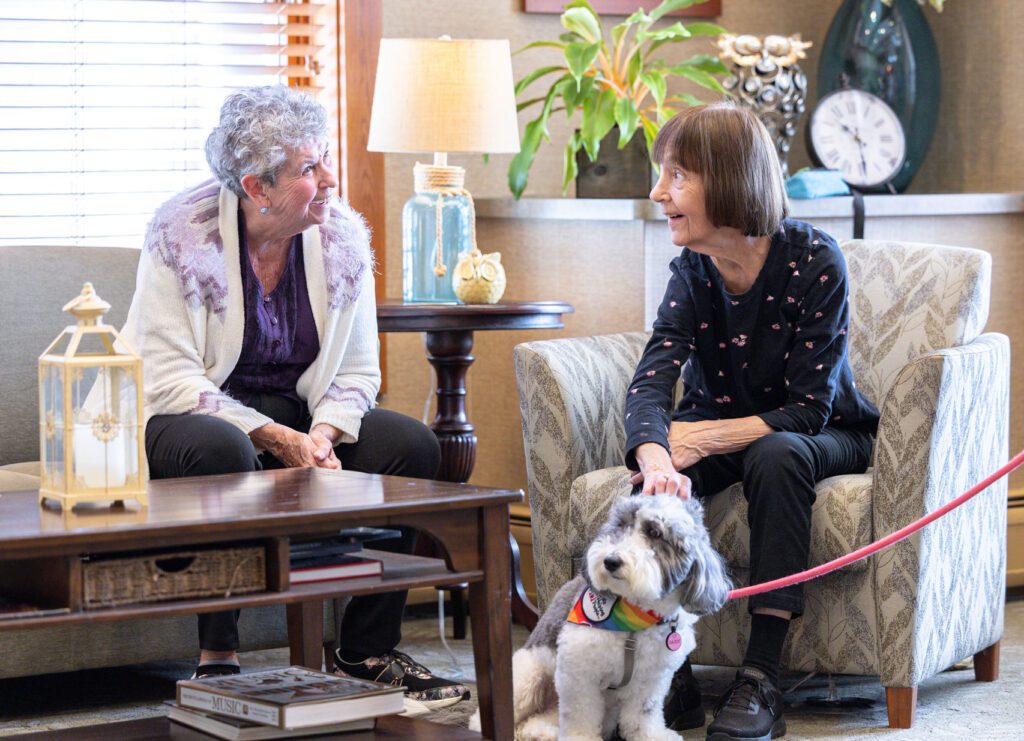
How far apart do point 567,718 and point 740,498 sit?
501 millimetres

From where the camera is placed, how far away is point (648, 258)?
3.24 m

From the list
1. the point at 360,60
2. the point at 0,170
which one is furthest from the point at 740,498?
the point at 0,170

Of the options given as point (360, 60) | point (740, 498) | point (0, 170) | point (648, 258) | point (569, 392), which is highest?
point (360, 60)

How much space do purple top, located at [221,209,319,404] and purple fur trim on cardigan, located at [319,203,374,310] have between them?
5 centimetres

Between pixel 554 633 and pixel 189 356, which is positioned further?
pixel 189 356

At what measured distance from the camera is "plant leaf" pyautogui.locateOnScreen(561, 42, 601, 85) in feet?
10.7

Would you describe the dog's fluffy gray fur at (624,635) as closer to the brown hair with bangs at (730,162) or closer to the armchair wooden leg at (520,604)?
the brown hair with bangs at (730,162)

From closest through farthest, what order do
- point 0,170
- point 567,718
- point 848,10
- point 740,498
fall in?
point 567,718 < point 740,498 < point 0,170 < point 848,10

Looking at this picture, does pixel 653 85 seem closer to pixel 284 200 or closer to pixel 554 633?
pixel 284 200

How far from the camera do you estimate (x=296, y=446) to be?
246 cm

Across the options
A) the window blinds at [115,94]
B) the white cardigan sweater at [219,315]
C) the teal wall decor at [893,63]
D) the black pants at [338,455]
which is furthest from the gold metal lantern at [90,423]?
the teal wall decor at [893,63]

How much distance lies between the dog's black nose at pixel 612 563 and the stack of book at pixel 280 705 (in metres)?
0.35

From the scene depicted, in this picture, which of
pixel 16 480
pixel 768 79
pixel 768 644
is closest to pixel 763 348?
pixel 768 644

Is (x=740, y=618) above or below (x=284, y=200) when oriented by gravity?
below
